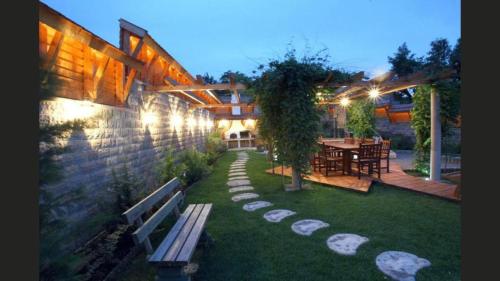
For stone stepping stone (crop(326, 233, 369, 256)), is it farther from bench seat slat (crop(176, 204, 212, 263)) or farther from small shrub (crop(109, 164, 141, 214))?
small shrub (crop(109, 164, 141, 214))

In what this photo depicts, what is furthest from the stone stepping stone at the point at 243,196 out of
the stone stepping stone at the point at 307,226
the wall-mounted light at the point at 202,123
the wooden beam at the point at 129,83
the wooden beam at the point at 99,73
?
the wall-mounted light at the point at 202,123

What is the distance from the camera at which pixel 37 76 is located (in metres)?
1.22

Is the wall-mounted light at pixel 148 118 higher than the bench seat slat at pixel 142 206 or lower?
higher

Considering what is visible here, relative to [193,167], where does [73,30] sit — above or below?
above

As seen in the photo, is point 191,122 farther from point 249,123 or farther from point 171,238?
point 249,123

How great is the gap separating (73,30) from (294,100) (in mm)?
4461

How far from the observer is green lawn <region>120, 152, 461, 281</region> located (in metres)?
2.73

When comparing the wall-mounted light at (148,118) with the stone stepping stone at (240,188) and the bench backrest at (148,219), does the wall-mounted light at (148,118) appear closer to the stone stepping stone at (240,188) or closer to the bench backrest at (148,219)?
the stone stepping stone at (240,188)

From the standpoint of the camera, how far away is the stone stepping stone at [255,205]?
16.2ft

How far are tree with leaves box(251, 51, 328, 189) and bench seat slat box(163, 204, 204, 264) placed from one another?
329 cm

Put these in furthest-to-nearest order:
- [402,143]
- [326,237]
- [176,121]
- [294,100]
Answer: [402,143] → [176,121] → [294,100] → [326,237]

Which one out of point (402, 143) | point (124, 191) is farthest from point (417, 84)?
point (402, 143)

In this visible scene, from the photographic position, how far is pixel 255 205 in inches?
203

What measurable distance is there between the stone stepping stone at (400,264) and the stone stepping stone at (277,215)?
1.76 m
